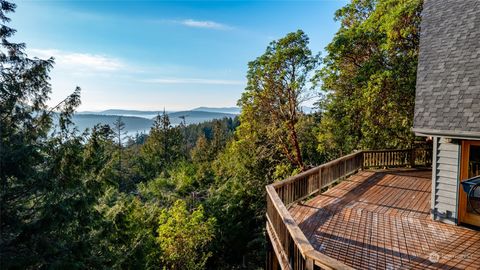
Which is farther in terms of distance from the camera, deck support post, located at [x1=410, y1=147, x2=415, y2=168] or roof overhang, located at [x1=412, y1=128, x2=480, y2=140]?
deck support post, located at [x1=410, y1=147, x2=415, y2=168]

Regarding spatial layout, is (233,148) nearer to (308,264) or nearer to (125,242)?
(125,242)

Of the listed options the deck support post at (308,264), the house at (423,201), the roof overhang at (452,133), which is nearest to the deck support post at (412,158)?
the house at (423,201)

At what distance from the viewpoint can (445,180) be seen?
610 cm

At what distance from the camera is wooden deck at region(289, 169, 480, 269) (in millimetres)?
4532

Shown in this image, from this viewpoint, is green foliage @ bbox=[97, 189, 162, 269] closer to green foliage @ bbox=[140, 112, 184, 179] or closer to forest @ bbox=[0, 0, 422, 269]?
forest @ bbox=[0, 0, 422, 269]

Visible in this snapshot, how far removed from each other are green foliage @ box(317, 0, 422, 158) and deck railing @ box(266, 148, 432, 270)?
102 cm

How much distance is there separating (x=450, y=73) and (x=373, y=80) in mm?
4664

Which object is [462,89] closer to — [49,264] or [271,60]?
[271,60]

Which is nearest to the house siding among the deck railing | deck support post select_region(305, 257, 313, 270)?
the deck railing

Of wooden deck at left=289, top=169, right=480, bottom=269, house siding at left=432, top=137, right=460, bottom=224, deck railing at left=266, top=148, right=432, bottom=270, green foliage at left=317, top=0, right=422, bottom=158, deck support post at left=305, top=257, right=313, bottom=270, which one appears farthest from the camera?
green foliage at left=317, top=0, right=422, bottom=158

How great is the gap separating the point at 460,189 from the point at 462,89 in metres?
2.21

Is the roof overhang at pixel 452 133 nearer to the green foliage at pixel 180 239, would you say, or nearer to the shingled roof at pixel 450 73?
the shingled roof at pixel 450 73

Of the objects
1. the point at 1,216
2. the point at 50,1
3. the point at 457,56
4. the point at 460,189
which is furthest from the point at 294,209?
the point at 50,1

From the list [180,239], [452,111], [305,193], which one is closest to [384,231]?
[305,193]
